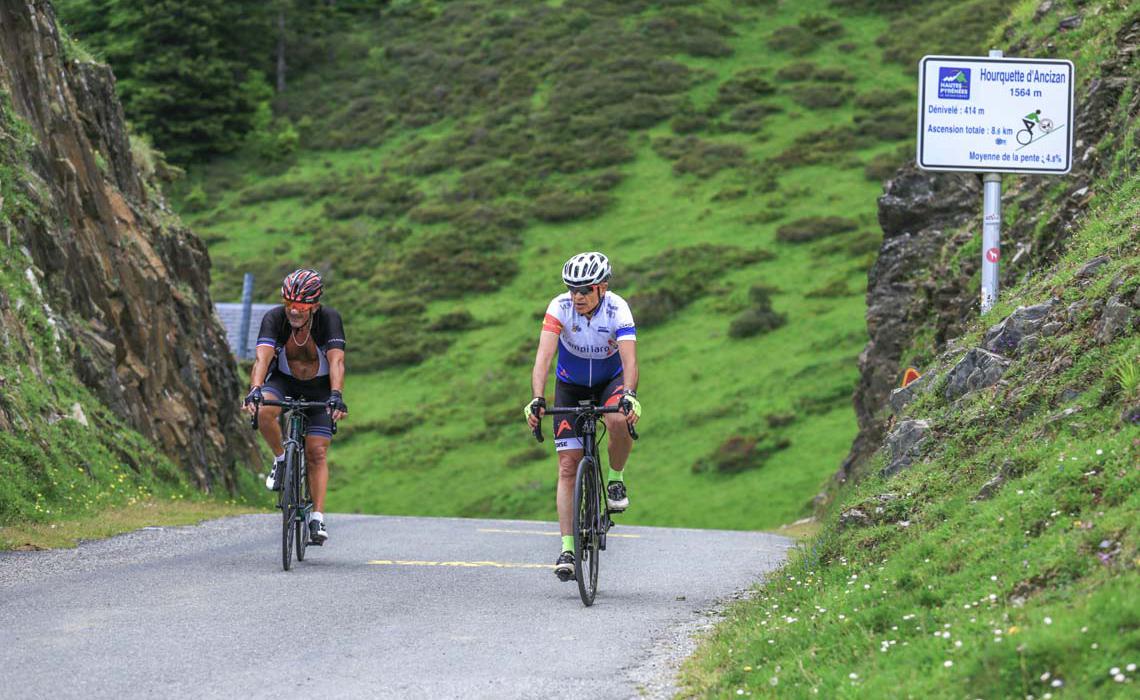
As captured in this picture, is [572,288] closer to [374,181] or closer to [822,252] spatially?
[822,252]

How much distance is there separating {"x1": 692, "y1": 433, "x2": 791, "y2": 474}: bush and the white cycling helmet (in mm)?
29203

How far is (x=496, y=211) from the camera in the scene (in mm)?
69250

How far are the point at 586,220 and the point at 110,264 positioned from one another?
4430 centimetres

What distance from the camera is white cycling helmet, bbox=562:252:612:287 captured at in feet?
32.6

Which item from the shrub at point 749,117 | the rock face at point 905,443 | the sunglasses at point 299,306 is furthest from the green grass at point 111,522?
the shrub at point 749,117

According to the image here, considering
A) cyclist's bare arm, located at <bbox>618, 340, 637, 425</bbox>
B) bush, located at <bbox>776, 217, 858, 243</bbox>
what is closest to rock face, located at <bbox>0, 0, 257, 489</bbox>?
cyclist's bare arm, located at <bbox>618, 340, 637, 425</bbox>

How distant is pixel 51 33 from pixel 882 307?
14.9m

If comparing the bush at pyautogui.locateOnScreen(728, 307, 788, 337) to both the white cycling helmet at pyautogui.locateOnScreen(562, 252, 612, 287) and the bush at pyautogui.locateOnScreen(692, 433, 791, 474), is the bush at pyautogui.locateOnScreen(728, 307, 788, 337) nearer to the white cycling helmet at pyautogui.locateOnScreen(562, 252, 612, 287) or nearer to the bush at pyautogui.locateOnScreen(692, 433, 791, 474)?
the bush at pyautogui.locateOnScreen(692, 433, 791, 474)

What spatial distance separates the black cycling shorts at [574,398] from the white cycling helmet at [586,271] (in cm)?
81

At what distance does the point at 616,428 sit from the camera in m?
10.2

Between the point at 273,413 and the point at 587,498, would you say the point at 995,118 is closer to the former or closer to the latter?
the point at 587,498

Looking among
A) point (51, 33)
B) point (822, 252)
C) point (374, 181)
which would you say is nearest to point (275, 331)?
point (51, 33)

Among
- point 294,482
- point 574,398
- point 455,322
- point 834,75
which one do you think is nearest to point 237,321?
point 455,322

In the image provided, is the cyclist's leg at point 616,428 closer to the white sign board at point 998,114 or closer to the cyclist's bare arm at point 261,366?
the cyclist's bare arm at point 261,366
